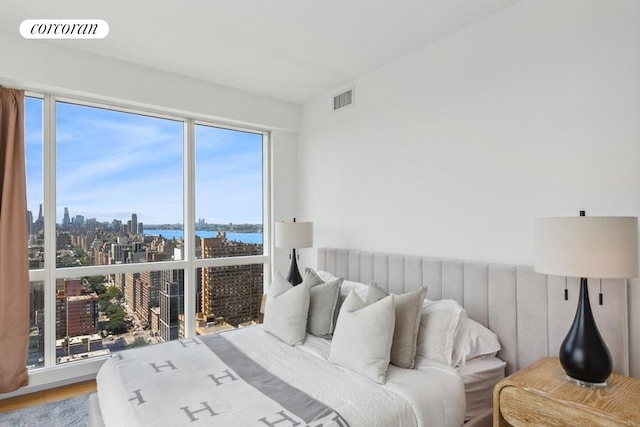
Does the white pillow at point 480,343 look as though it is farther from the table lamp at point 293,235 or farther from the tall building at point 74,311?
the tall building at point 74,311

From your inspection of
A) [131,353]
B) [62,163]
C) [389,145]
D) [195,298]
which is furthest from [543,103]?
[62,163]

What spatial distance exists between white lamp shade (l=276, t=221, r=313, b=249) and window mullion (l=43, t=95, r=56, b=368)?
2.03m

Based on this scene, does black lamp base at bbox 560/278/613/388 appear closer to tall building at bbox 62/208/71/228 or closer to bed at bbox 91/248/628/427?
→ bed at bbox 91/248/628/427

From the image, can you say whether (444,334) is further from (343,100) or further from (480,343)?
(343,100)

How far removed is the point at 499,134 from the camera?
8.09ft

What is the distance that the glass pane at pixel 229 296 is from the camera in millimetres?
4004

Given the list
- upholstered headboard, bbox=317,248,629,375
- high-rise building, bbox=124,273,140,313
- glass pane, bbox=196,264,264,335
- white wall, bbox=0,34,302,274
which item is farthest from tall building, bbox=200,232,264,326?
upholstered headboard, bbox=317,248,629,375

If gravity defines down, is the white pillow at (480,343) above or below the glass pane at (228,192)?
below

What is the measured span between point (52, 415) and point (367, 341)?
8.19ft

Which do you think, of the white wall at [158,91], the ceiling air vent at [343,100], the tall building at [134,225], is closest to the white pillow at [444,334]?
the ceiling air vent at [343,100]

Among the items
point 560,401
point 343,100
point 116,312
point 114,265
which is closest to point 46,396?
point 116,312

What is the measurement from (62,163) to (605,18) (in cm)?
421

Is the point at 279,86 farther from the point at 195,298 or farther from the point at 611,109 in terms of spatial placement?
the point at 611,109

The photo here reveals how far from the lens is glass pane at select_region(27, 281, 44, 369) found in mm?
3068
